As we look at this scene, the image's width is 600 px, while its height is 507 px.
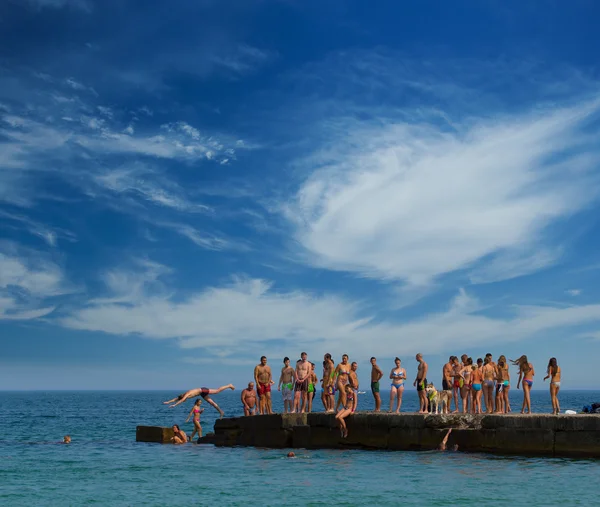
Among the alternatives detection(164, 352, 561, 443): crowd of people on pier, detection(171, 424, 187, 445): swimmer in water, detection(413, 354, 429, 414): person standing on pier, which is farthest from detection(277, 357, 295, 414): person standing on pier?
detection(171, 424, 187, 445): swimmer in water

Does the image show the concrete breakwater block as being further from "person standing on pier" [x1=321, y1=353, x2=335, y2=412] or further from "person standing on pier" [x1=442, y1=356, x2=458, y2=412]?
"person standing on pier" [x1=442, y1=356, x2=458, y2=412]

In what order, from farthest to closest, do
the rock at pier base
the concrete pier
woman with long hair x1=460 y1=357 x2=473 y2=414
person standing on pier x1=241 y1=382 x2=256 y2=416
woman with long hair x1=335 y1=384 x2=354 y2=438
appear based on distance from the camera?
the rock at pier base, person standing on pier x1=241 y1=382 x2=256 y2=416, woman with long hair x1=335 y1=384 x2=354 y2=438, woman with long hair x1=460 y1=357 x2=473 y2=414, the concrete pier

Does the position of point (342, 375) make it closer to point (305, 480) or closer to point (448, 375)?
point (448, 375)

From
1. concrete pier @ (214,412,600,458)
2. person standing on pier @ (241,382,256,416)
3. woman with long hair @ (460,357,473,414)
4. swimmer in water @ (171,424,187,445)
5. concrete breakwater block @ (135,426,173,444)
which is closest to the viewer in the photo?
concrete pier @ (214,412,600,458)

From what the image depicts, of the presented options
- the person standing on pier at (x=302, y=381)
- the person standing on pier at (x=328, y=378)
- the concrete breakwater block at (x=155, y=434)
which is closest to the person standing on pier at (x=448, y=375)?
the person standing on pier at (x=328, y=378)

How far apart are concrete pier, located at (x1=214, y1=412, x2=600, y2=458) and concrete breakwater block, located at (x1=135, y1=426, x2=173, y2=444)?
421 cm

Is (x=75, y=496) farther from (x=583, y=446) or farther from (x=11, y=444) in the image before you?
(x=11, y=444)

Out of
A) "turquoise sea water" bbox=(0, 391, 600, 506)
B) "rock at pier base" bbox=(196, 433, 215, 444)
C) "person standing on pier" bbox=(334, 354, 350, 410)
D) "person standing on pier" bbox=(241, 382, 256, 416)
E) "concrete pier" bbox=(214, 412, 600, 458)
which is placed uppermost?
"person standing on pier" bbox=(334, 354, 350, 410)

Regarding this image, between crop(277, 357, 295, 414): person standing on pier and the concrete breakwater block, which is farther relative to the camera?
the concrete breakwater block

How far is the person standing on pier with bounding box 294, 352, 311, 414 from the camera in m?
24.2

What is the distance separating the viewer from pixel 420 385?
23.2 meters

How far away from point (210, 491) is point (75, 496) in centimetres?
351

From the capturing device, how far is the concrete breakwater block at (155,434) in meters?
30.8

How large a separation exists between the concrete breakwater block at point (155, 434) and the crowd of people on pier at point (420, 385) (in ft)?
23.0
